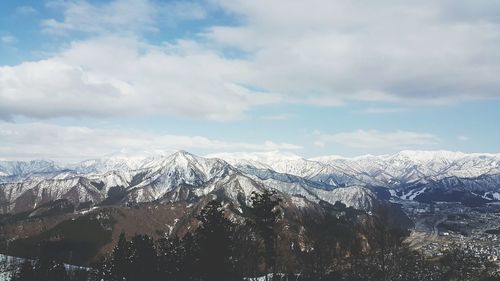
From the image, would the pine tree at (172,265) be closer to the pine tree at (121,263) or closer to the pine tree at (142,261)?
the pine tree at (142,261)

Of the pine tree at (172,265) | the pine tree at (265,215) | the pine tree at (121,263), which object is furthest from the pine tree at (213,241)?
the pine tree at (121,263)

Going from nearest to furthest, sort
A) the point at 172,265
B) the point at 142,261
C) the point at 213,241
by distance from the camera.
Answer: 1. the point at 213,241
2. the point at 142,261
3. the point at 172,265

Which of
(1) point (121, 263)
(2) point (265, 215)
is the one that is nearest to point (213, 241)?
(2) point (265, 215)

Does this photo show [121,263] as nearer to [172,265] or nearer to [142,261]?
[142,261]

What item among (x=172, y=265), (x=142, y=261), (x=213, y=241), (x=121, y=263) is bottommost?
Answer: (x=172, y=265)

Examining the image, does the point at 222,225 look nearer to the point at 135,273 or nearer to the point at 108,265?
the point at 135,273

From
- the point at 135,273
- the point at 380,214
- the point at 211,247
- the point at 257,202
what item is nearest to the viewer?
the point at 380,214

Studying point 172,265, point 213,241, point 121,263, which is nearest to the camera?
point 213,241

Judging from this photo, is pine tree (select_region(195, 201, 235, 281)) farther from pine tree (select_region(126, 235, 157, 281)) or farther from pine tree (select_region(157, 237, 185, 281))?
pine tree (select_region(126, 235, 157, 281))

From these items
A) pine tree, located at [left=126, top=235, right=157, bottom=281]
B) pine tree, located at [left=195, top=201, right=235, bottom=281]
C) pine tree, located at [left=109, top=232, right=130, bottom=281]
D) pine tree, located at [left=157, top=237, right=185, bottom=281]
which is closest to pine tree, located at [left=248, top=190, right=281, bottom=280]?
pine tree, located at [left=195, top=201, right=235, bottom=281]

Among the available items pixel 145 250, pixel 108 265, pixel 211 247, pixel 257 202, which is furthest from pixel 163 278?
pixel 257 202

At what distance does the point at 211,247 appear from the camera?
283ft

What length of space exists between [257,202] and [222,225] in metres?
10.9

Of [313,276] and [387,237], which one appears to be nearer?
[387,237]
